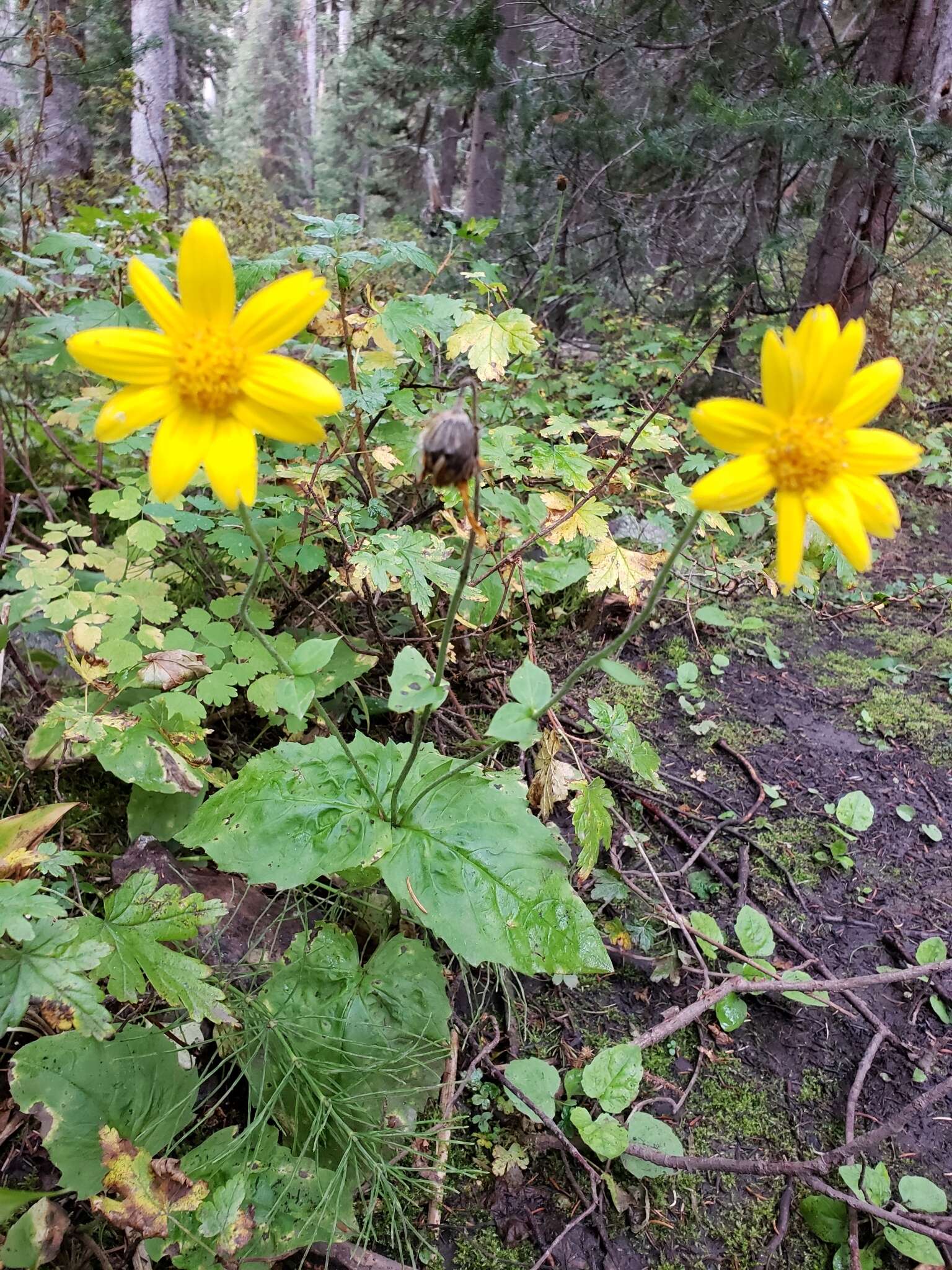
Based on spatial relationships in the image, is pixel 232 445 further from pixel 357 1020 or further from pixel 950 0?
pixel 950 0

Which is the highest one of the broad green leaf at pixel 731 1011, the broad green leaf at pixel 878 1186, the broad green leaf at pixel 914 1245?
the broad green leaf at pixel 731 1011

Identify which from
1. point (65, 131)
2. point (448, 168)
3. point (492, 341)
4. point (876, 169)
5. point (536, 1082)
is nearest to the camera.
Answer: point (536, 1082)

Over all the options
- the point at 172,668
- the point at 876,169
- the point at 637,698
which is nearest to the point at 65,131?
the point at 876,169

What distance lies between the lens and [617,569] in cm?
224

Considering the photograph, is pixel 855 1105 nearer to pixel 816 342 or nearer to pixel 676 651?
pixel 816 342

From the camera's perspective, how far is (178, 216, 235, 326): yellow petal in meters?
1.15

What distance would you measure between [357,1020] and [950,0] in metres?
5.25

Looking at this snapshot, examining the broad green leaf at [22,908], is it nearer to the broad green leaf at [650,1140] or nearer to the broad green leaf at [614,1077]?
the broad green leaf at [614,1077]

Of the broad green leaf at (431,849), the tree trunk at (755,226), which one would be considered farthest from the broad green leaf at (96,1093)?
the tree trunk at (755,226)

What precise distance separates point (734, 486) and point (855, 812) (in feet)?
6.01

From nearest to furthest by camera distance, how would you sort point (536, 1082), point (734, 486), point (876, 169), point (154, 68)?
point (734, 486) → point (536, 1082) → point (876, 169) → point (154, 68)

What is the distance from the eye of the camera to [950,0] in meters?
3.63

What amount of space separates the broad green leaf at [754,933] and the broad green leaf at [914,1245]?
1.97 ft

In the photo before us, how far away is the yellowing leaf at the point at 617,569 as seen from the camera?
7.26ft
